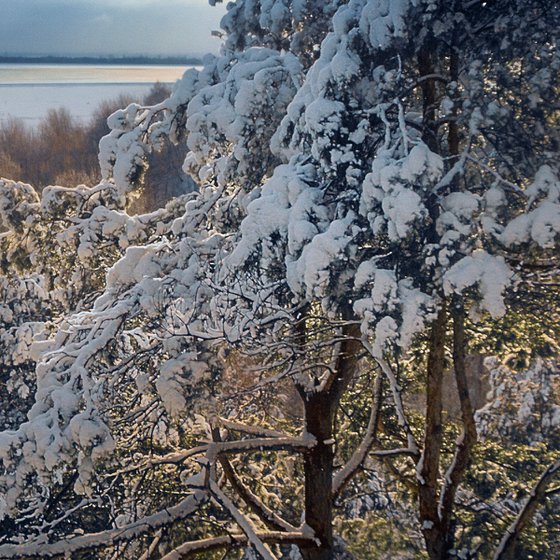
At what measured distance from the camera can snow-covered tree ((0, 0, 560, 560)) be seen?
386 centimetres

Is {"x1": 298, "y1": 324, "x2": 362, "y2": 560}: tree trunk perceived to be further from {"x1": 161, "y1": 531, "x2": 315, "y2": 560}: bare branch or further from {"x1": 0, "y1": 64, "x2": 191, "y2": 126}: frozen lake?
{"x1": 0, "y1": 64, "x2": 191, "y2": 126}: frozen lake

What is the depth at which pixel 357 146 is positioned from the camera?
4207mm

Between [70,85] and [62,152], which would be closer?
[62,152]

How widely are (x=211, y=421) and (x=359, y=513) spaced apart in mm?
5393

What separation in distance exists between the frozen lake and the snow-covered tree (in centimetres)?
141

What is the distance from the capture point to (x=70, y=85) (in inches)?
2207

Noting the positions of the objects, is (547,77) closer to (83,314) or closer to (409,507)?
(83,314)

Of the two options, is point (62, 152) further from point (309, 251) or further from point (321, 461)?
point (309, 251)

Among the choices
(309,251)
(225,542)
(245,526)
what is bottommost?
(225,542)

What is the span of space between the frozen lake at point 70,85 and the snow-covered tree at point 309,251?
4.62ft

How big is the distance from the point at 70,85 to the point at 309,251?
2282 inches

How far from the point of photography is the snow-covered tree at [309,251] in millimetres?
3857

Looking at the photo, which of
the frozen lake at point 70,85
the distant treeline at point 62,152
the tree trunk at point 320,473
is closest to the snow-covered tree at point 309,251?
the tree trunk at point 320,473

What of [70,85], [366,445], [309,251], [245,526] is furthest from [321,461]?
[70,85]
